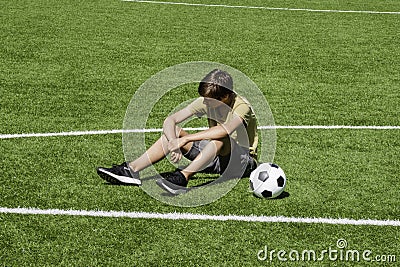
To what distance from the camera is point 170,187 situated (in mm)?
6270

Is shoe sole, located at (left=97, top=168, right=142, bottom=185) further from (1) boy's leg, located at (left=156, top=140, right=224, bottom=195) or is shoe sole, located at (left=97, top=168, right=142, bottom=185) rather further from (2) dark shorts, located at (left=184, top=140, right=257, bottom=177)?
(2) dark shorts, located at (left=184, top=140, right=257, bottom=177)

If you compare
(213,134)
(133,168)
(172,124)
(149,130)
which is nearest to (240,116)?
(213,134)

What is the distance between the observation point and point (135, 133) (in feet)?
26.4

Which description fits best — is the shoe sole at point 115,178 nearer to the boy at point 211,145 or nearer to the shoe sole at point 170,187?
the boy at point 211,145

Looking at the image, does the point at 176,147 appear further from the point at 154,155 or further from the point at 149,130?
the point at 149,130

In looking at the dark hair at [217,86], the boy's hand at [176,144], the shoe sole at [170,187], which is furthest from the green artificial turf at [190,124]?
the dark hair at [217,86]

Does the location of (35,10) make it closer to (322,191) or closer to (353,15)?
(353,15)

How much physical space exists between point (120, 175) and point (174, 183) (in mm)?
519

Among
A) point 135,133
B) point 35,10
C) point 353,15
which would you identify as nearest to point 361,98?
point 135,133

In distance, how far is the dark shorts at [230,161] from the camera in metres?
6.69

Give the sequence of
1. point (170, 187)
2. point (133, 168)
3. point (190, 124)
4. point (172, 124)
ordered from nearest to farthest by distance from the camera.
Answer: point (170, 187) → point (133, 168) → point (172, 124) → point (190, 124)

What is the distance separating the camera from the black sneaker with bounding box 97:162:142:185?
21.2 feet

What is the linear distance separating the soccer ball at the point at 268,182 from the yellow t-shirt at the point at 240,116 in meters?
0.42

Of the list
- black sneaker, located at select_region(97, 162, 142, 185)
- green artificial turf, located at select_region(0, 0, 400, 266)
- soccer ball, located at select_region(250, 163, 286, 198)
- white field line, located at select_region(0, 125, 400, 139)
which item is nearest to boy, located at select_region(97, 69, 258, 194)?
black sneaker, located at select_region(97, 162, 142, 185)
